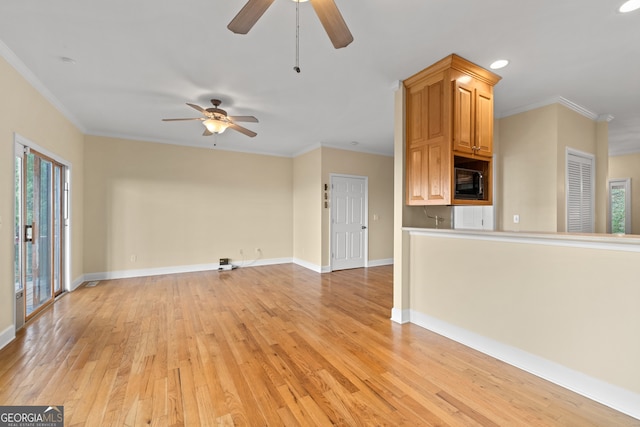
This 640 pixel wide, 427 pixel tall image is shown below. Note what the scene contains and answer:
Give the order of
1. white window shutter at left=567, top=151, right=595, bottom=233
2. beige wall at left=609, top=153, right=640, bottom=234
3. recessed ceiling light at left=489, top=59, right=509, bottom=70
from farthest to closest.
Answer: beige wall at left=609, top=153, right=640, bottom=234, white window shutter at left=567, top=151, right=595, bottom=233, recessed ceiling light at left=489, top=59, right=509, bottom=70

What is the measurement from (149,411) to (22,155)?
3105mm

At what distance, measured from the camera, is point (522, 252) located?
227 cm

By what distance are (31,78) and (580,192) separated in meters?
7.01

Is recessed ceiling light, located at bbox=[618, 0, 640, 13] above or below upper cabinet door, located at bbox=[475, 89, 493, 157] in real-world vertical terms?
above

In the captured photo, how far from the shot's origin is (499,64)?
2.75 metres

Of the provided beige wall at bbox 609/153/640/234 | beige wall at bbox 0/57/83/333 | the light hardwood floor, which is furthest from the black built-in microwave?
beige wall at bbox 609/153/640/234

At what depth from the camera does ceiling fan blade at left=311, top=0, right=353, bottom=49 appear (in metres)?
1.55

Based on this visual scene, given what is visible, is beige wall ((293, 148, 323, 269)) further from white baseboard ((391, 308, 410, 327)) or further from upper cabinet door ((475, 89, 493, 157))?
upper cabinet door ((475, 89, 493, 157))

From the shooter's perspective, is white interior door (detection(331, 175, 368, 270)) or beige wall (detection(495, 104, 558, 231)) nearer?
beige wall (detection(495, 104, 558, 231))

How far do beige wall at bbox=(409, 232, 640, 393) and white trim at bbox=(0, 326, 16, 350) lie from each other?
4.15 meters

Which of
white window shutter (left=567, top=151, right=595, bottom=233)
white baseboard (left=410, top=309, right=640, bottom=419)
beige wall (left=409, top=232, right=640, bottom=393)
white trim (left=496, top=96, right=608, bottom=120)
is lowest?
white baseboard (left=410, top=309, right=640, bottom=419)

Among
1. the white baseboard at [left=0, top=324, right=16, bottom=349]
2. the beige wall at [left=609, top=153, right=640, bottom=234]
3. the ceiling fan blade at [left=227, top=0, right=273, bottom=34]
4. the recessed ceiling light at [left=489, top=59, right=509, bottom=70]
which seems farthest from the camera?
the beige wall at [left=609, top=153, right=640, bottom=234]

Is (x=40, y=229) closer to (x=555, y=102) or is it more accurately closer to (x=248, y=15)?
(x=248, y=15)

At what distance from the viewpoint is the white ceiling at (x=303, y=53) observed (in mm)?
2039
